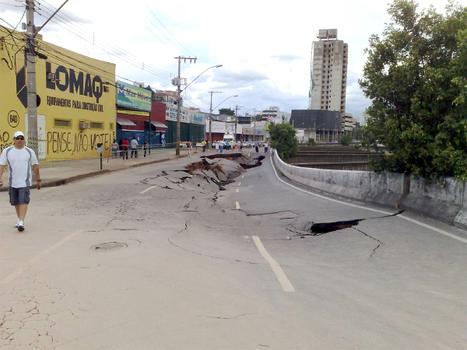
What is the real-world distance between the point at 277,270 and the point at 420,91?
6.04 m

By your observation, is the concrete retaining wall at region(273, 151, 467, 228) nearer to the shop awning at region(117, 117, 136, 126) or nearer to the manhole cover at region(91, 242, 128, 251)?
the manhole cover at region(91, 242, 128, 251)

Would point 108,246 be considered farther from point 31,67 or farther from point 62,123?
point 62,123

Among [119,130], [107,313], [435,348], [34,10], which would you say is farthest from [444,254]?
[119,130]

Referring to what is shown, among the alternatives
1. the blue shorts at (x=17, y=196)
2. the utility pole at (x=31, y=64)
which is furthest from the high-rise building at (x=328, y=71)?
the blue shorts at (x=17, y=196)

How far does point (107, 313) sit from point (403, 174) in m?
8.52

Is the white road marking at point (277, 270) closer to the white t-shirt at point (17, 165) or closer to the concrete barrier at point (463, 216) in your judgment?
the concrete barrier at point (463, 216)

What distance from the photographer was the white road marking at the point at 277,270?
17.4ft

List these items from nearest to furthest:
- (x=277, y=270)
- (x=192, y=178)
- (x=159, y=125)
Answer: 1. (x=277, y=270)
2. (x=192, y=178)
3. (x=159, y=125)

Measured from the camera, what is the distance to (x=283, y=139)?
64188mm

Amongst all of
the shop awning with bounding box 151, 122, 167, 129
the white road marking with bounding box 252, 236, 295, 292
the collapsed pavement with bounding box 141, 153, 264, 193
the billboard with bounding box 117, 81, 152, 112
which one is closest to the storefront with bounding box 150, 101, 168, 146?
the shop awning with bounding box 151, 122, 167, 129

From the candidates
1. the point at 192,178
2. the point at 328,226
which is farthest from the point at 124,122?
the point at 328,226

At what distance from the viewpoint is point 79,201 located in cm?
1251

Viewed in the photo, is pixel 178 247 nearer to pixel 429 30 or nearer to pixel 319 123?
pixel 429 30

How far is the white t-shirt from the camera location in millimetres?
→ 8195
